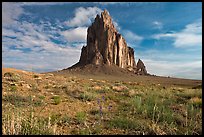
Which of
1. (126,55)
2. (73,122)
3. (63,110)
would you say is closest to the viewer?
(73,122)

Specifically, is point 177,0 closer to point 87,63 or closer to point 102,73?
point 102,73

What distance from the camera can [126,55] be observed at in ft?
429

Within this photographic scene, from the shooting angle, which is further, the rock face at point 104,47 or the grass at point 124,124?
the rock face at point 104,47

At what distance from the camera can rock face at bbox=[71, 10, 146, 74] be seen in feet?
369

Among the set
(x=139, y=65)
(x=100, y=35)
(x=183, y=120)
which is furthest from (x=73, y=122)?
(x=139, y=65)

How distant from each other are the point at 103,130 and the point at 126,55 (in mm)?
127215

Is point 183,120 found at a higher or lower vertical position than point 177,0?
lower

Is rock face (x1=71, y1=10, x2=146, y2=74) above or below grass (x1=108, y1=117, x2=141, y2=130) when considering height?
above

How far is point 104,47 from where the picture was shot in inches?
4582

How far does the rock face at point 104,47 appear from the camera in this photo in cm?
11238

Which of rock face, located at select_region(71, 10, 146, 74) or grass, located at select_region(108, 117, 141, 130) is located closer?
grass, located at select_region(108, 117, 141, 130)

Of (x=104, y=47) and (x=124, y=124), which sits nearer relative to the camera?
(x=124, y=124)

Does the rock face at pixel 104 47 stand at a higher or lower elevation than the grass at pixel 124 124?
higher

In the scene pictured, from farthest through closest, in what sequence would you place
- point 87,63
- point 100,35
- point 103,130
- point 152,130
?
point 100,35 → point 87,63 → point 103,130 → point 152,130
